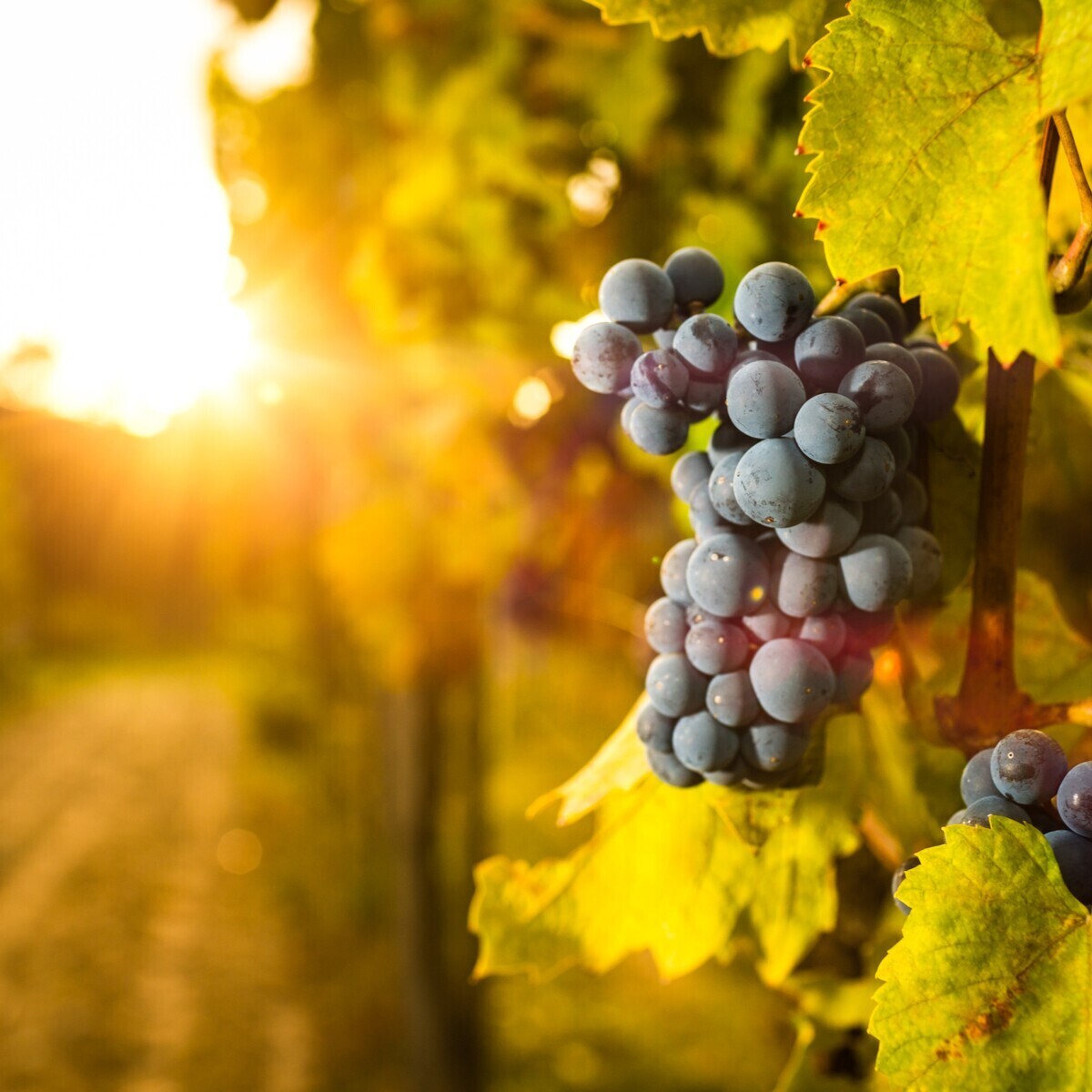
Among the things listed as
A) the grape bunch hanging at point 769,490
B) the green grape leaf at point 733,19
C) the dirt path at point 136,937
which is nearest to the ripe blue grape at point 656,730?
the grape bunch hanging at point 769,490

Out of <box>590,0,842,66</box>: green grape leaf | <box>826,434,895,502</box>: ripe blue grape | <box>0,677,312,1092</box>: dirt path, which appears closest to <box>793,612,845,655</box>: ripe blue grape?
<box>826,434,895,502</box>: ripe blue grape

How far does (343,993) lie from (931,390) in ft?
21.3

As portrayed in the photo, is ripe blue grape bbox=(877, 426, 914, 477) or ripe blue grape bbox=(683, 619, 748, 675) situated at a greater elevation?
ripe blue grape bbox=(877, 426, 914, 477)

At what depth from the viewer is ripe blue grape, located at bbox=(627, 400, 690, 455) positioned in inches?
28.1

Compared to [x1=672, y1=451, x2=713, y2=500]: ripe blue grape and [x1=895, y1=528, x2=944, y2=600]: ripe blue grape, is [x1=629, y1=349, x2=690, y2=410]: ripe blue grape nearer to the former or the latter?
[x1=672, y1=451, x2=713, y2=500]: ripe blue grape

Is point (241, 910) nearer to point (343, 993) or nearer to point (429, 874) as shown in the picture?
point (343, 993)

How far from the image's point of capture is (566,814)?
0.82m

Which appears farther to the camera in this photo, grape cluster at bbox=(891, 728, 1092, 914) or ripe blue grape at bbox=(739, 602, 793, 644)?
ripe blue grape at bbox=(739, 602, 793, 644)

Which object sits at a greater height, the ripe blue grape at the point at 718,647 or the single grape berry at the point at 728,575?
the single grape berry at the point at 728,575

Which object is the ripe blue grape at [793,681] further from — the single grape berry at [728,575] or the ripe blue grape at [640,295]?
the ripe blue grape at [640,295]

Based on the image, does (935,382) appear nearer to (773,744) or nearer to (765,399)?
(765,399)

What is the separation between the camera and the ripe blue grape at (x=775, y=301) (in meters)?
0.65

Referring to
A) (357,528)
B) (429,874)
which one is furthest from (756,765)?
(429,874)

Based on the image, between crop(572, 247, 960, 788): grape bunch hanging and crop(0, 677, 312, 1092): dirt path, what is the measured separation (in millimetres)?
5545
